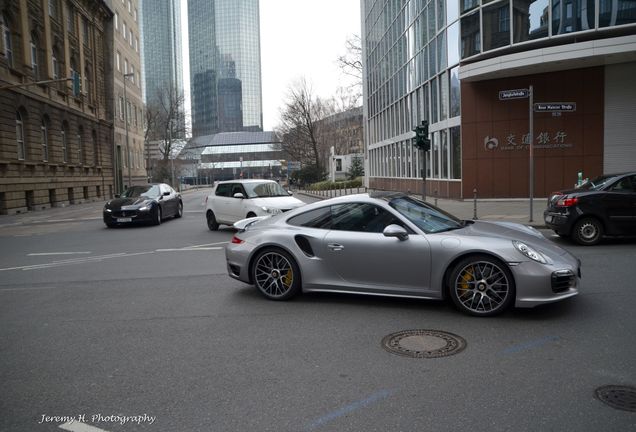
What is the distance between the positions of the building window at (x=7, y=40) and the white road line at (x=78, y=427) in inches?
1236

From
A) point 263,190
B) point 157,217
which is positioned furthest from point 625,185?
point 157,217

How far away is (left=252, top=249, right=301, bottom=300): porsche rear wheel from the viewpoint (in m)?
6.72

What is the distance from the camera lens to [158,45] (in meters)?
119

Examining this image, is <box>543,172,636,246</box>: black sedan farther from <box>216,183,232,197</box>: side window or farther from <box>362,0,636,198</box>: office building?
<box>362,0,636,198</box>: office building

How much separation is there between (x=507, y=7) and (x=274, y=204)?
1475cm

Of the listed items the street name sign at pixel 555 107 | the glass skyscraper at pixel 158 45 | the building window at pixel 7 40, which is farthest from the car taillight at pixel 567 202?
the glass skyscraper at pixel 158 45

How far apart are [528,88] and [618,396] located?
1983 centimetres

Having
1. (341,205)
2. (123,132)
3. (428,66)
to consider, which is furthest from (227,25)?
(341,205)

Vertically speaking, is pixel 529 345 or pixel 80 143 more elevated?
pixel 80 143

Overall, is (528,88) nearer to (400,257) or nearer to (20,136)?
(400,257)

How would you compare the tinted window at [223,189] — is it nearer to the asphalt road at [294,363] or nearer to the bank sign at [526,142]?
the asphalt road at [294,363]

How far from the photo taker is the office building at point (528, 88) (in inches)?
836

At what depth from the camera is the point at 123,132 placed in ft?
184

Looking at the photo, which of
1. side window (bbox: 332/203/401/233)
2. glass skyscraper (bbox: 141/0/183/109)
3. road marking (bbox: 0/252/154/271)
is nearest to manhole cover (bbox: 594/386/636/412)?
side window (bbox: 332/203/401/233)
